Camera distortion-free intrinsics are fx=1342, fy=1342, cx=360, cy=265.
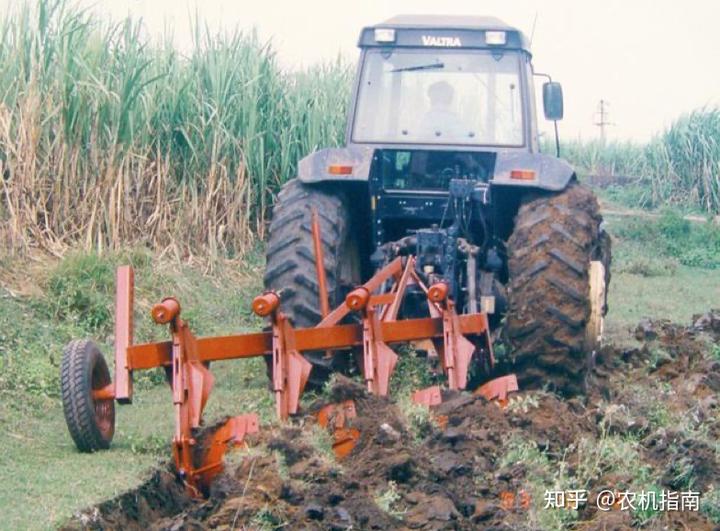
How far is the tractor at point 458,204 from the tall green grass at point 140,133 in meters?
2.81

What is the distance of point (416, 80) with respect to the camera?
8.62 m

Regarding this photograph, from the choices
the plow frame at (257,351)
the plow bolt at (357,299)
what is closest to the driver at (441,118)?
the plow frame at (257,351)

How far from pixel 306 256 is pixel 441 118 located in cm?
149

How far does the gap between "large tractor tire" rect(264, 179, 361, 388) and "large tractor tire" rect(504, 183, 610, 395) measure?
1014 mm

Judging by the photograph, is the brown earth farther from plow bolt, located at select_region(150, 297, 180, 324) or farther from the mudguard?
the mudguard

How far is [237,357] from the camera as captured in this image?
614 centimetres

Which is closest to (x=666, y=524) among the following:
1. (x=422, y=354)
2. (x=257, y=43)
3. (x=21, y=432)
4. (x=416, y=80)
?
(x=422, y=354)

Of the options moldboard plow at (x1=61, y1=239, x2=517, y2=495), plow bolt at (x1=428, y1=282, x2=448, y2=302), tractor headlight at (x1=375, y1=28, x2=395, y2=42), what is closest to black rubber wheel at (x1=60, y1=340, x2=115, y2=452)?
moldboard plow at (x1=61, y1=239, x2=517, y2=495)

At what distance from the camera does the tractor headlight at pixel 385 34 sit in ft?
27.9

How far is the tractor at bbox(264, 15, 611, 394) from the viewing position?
7207mm

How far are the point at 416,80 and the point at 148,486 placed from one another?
3800 mm

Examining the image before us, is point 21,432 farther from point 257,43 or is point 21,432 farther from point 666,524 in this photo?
point 257,43

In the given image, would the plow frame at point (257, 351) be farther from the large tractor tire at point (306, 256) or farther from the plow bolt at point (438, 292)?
the large tractor tire at point (306, 256)

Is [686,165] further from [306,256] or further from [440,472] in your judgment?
[440,472]
